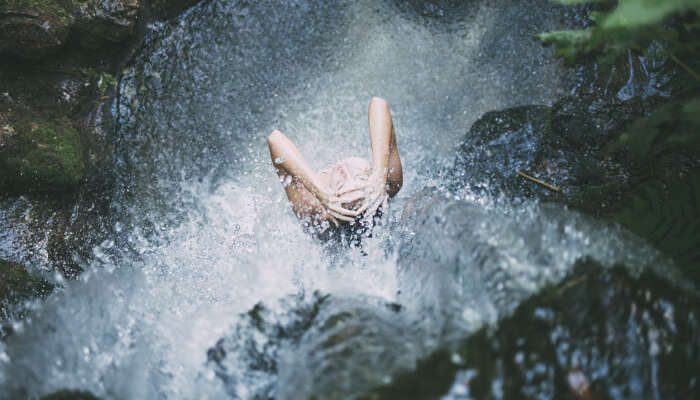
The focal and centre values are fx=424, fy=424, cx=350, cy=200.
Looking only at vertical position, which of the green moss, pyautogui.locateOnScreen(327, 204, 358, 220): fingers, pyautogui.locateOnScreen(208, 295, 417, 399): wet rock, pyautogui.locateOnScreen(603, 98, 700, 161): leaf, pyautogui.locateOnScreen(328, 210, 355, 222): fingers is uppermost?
pyautogui.locateOnScreen(603, 98, 700, 161): leaf

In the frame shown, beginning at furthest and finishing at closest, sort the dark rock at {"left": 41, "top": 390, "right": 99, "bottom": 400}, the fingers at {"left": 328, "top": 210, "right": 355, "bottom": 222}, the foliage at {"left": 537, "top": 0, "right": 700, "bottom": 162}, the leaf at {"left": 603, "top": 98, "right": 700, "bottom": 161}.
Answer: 1. the fingers at {"left": 328, "top": 210, "right": 355, "bottom": 222}
2. the leaf at {"left": 603, "top": 98, "right": 700, "bottom": 161}
3. the foliage at {"left": 537, "top": 0, "right": 700, "bottom": 162}
4. the dark rock at {"left": 41, "top": 390, "right": 99, "bottom": 400}

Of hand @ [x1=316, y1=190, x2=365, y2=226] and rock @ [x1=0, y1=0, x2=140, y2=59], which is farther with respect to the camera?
rock @ [x1=0, y1=0, x2=140, y2=59]

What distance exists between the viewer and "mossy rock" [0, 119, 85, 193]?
316 centimetres

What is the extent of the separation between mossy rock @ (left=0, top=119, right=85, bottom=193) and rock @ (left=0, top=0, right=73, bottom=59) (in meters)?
0.55

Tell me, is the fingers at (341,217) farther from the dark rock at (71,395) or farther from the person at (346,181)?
the dark rock at (71,395)

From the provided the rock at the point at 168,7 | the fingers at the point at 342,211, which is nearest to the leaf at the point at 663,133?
the fingers at the point at 342,211

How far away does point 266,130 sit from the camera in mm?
3957

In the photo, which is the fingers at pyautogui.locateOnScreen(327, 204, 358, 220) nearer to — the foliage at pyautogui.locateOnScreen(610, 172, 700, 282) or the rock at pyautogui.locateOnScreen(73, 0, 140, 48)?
the foliage at pyautogui.locateOnScreen(610, 172, 700, 282)

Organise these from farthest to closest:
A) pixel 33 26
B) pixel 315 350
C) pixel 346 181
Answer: pixel 33 26 → pixel 346 181 → pixel 315 350

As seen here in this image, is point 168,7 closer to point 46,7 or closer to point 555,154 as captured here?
point 46,7

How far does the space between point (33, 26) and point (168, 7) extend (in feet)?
3.48

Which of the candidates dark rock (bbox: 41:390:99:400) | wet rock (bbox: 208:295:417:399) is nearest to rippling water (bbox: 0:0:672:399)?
wet rock (bbox: 208:295:417:399)

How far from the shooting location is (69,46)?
3.44 meters

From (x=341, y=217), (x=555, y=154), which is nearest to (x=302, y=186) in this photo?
(x=341, y=217)
